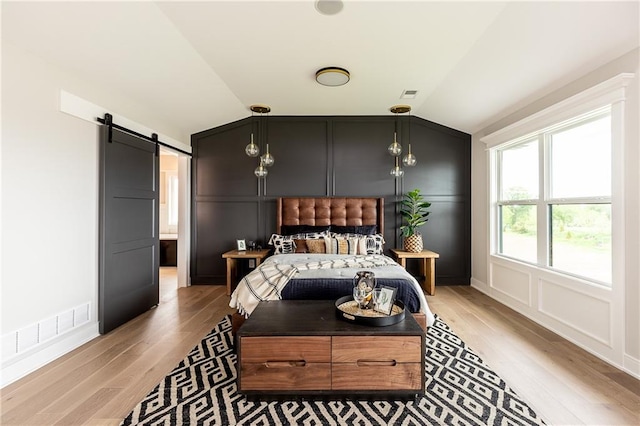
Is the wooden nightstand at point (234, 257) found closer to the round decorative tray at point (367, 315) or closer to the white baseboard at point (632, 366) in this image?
the round decorative tray at point (367, 315)

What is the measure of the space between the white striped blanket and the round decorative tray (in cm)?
69

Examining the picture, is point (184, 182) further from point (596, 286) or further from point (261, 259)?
point (596, 286)

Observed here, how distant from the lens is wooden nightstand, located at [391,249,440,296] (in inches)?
170

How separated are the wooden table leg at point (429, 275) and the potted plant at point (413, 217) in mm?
231

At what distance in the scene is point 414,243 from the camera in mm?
4461

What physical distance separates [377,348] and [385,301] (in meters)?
0.35

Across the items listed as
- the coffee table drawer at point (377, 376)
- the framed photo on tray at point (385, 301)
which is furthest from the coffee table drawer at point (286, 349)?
the framed photo on tray at point (385, 301)

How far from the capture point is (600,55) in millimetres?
2426

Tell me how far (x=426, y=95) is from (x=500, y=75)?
996 millimetres

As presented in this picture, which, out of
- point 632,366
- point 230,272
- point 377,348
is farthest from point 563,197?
point 230,272

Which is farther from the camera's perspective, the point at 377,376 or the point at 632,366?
the point at 632,366

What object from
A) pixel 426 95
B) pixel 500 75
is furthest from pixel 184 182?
pixel 500 75

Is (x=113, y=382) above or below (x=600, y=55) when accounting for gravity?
below

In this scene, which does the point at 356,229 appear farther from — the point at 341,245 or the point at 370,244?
the point at 341,245
